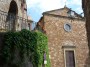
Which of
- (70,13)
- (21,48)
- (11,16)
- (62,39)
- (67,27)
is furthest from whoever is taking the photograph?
(70,13)

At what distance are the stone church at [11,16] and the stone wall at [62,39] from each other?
482 centimetres

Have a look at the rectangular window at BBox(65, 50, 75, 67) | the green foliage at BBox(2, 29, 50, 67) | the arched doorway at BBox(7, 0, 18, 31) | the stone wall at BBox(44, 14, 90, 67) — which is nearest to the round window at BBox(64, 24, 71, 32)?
the stone wall at BBox(44, 14, 90, 67)

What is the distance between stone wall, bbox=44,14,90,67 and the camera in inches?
770

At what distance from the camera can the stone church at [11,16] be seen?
542 inches

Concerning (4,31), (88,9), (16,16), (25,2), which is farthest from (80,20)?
(88,9)

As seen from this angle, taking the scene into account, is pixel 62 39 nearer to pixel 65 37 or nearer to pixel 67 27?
pixel 65 37

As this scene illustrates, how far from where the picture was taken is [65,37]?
20.7 meters

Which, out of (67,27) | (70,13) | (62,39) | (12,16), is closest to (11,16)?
(12,16)

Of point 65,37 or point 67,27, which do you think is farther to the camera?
point 67,27

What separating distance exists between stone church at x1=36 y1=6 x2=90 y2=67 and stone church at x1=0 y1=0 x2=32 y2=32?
14.1ft

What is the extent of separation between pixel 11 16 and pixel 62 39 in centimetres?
722

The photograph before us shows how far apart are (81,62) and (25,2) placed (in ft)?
24.3

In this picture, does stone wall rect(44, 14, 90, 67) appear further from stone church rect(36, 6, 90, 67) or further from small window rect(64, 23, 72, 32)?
small window rect(64, 23, 72, 32)

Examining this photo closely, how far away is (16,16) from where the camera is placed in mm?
14391
